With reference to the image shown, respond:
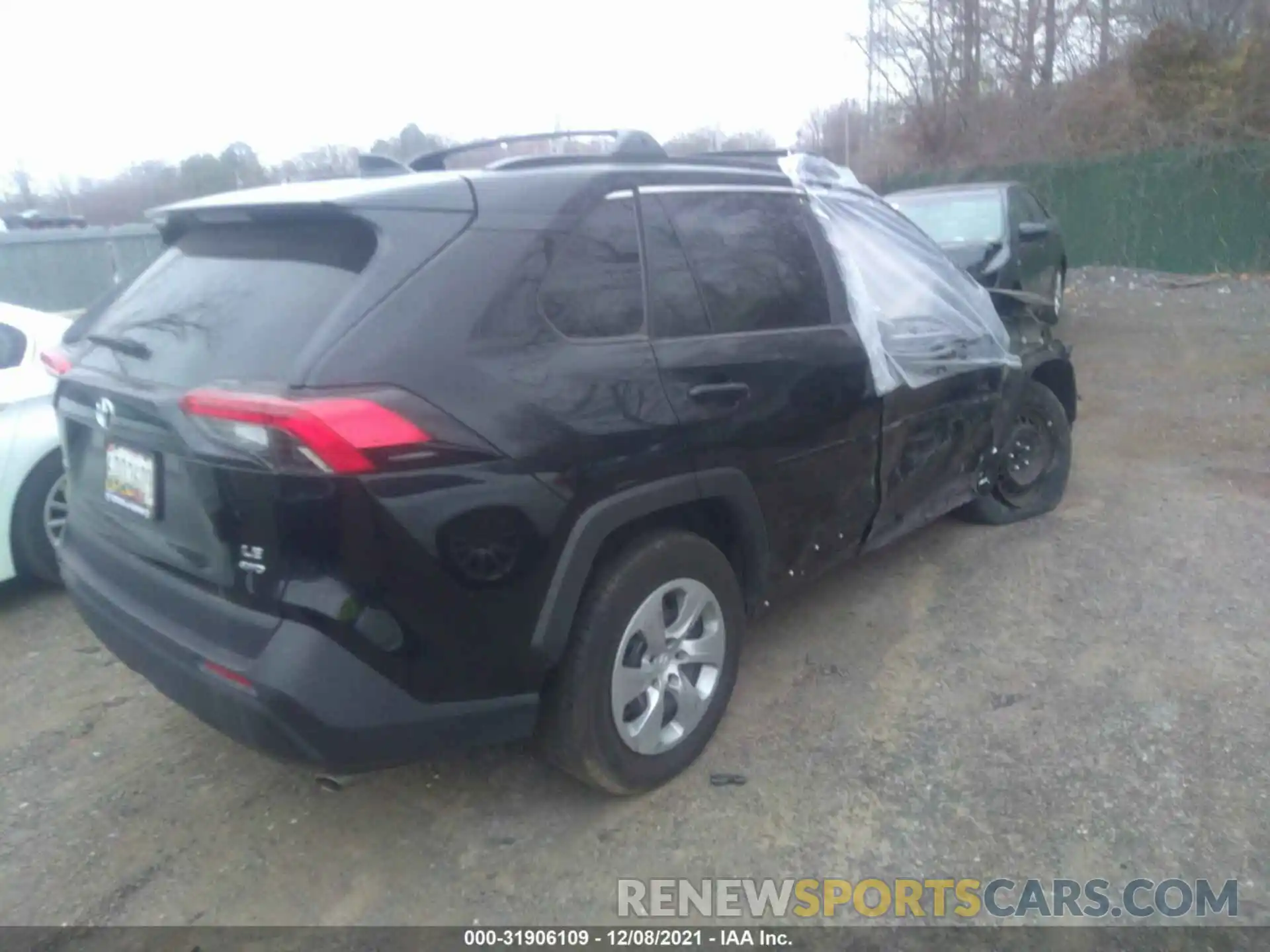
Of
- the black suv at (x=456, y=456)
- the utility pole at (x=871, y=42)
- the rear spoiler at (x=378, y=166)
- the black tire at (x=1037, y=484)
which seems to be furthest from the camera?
the utility pole at (x=871, y=42)

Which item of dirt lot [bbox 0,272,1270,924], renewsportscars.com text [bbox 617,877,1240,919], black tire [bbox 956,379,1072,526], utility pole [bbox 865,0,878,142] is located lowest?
renewsportscars.com text [bbox 617,877,1240,919]

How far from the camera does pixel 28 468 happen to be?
4.35m

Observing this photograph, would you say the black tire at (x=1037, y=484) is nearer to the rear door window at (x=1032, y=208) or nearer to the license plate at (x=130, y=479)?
the license plate at (x=130, y=479)

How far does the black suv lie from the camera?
228 cm

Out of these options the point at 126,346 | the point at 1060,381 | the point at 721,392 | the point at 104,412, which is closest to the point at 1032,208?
the point at 1060,381

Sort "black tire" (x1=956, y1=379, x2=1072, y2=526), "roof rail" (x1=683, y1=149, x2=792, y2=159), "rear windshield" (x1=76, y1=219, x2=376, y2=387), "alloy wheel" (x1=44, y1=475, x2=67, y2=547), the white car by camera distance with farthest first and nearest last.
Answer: "black tire" (x1=956, y1=379, x2=1072, y2=526) < "alloy wheel" (x1=44, y1=475, x2=67, y2=547) < the white car < "roof rail" (x1=683, y1=149, x2=792, y2=159) < "rear windshield" (x1=76, y1=219, x2=376, y2=387)

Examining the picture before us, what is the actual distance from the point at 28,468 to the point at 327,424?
2.97 metres

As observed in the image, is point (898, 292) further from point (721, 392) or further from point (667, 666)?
point (667, 666)

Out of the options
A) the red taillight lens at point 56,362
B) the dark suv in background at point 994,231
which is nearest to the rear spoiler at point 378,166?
the red taillight lens at point 56,362

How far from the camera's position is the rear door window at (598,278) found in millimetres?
2666

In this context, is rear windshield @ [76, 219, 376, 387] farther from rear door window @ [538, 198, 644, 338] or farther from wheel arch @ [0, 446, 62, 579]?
wheel arch @ [0, 446, 62, 579]

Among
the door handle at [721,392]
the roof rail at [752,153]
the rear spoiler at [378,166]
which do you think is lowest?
the door handle at [721,392]

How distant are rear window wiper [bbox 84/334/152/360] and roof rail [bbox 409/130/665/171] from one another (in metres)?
Answer: 1.13

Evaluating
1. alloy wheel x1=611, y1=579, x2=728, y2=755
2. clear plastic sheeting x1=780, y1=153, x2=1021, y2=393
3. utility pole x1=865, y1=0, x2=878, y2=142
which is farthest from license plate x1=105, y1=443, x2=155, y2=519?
utility pole x1=865, y1=0, x2=878, y2=142
